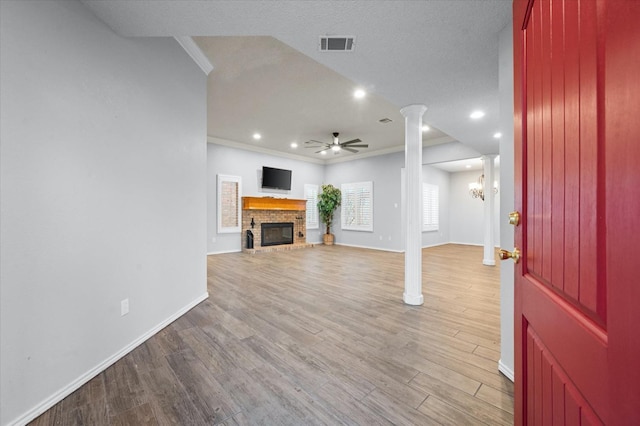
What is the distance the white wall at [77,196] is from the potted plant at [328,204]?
6.03 meters

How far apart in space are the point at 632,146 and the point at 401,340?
220 centimetres

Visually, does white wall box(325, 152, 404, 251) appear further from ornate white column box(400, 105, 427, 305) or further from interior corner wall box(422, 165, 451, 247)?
ornate white column box(400, 105, 427, 305)

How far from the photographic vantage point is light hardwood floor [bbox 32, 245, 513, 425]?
1.43 m

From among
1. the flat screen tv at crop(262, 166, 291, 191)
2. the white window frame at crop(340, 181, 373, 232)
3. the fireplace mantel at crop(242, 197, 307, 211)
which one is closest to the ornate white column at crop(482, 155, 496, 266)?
the white window frame at crop(340, 181, 373, 232)

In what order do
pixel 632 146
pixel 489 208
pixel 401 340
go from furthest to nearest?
pixel 489 208
pixel 401 340
pixel 632 146

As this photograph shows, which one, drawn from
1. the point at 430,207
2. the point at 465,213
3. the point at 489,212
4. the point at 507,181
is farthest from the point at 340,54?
the point at 465,213


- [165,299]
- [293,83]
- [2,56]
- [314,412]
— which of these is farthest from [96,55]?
[314,412]

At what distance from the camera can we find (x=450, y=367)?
1.86 metres

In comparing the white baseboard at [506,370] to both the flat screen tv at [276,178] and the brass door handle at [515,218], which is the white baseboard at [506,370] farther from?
the flat screen tv at [276,178]

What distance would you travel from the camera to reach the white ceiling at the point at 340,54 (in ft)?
5.67

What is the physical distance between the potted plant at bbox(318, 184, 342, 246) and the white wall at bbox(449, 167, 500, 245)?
427 centimetres

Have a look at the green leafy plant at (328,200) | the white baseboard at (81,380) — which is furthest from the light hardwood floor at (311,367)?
the green leafy plant at (328,200)

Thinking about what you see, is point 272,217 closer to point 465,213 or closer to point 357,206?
point 357,206

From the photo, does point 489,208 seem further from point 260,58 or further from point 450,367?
point 260,58
